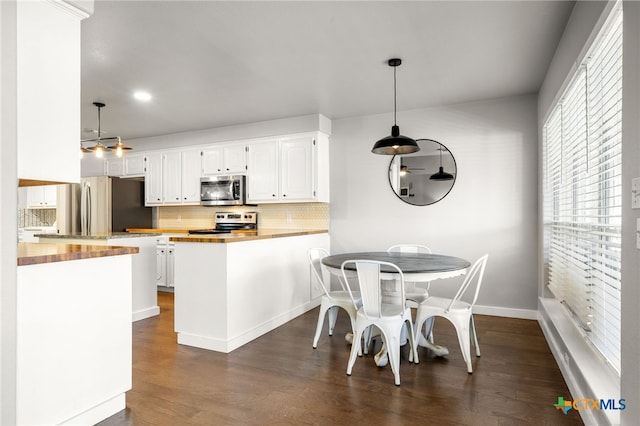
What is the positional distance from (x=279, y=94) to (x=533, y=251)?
328 centimetres

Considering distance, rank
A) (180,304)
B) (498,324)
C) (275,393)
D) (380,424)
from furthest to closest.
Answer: (498,324), (180,304), (275,393), (380,424)

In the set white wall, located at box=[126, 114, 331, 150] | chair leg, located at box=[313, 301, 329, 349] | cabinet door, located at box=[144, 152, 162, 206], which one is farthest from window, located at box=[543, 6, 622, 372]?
cabinet door, located at box=[144, 152, 162, 206]

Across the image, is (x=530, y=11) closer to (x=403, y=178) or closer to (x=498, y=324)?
(x=403, y=178)

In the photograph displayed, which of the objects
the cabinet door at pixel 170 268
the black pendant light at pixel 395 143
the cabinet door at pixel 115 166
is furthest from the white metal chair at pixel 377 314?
the cabinet door at pixel 115 166

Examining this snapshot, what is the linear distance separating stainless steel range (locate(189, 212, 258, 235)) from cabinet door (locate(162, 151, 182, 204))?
732mm

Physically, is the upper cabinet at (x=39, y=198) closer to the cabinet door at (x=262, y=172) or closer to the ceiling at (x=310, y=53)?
the ceiling at (x=310, y=53)

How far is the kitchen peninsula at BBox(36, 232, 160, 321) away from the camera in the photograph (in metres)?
3.97

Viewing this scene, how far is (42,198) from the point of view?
6902 millimetres

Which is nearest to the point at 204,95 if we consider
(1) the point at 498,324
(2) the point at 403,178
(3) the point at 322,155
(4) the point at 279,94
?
(4) the point at 279,94

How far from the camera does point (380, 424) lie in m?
2.05

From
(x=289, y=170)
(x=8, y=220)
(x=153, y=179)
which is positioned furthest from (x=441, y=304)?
(x=153, y=179)

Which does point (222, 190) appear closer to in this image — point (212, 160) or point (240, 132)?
point (212, 160)

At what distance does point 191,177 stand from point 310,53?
3461 mm

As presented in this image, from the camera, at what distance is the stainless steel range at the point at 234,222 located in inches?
222
